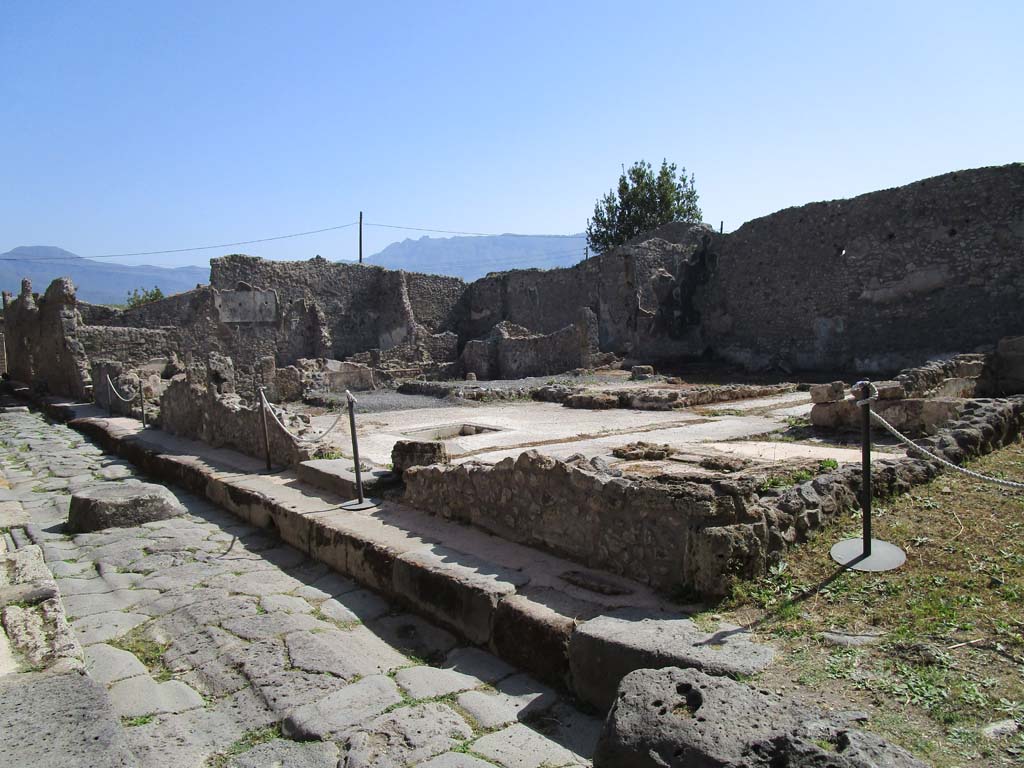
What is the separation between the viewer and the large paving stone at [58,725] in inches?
85.9

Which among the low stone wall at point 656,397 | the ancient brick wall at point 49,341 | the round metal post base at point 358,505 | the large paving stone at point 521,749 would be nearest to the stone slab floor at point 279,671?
the large paving stone at point 521,749

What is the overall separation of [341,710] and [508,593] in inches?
39.1

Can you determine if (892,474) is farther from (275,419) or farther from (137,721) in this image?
(275,419)

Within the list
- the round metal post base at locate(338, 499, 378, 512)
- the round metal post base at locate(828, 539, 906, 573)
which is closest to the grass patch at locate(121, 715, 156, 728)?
the round metal post base at locate(338, 499, 378, 512)

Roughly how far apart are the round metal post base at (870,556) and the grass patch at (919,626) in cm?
5

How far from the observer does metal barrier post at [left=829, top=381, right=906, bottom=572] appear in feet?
11.3

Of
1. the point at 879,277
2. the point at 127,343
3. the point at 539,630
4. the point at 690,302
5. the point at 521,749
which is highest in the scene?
the point at 879,277

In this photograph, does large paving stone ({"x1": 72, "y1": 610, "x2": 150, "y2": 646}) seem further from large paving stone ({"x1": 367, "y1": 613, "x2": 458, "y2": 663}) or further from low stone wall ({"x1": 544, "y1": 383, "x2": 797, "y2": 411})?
low stone wall ({"x1": 544, "y1": 383, "x2": 797, "y2": 411})

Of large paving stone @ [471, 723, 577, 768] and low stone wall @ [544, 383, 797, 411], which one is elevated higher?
low stone wall @ [544, 383, 797, 411]

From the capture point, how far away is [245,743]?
2980 millimetres

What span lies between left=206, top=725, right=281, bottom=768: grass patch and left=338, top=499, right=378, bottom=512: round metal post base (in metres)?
A: 2.64

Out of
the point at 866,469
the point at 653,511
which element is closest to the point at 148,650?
the point at 653,511

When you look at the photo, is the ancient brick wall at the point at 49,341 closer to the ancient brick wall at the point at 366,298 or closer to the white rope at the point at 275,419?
the ancient brick wall at the point at 366,298

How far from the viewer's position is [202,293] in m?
23.2
